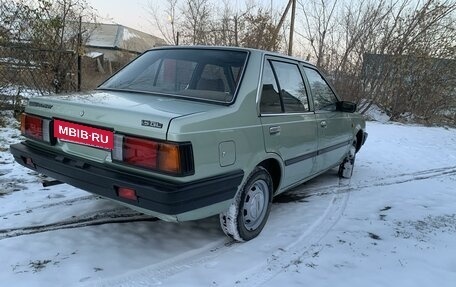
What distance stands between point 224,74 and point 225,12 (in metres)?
13.2

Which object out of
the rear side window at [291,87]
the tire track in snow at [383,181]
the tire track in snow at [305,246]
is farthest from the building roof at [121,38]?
the rear side window at [291,87]

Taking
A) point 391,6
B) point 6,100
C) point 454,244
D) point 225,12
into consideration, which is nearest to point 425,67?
point 391,6

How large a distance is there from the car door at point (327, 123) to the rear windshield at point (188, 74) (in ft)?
4.13

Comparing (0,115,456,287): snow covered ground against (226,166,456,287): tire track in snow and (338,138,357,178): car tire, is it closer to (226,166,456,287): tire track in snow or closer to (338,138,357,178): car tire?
(226,166,456,287): tire track in snow

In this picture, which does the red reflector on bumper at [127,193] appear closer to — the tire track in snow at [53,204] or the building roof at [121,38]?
the tire track in snow at [53,204]

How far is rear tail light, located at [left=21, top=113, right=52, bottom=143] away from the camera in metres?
3.01

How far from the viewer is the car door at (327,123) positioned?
4.27 m

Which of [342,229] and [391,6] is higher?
[391,6]

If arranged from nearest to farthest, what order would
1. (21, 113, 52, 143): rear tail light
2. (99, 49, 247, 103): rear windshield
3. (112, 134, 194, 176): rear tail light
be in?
1. (112, 134, 194, 176): rear tail light
2. (21, 113, 52, 143): rear tail light
3. (99, 49, 247, 103): rear windshield

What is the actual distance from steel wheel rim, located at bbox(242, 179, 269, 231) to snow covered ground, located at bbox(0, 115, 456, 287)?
0.16m

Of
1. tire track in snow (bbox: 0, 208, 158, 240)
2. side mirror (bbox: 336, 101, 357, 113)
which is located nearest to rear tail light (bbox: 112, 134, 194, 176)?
tire track in snow (bbox: 0, 208, 158, 240)

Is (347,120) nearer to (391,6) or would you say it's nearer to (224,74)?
(224,74)

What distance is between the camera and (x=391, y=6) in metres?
14.3

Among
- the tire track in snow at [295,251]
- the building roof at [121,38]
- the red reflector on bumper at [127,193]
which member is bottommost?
the tire track in snow at [295,251]
